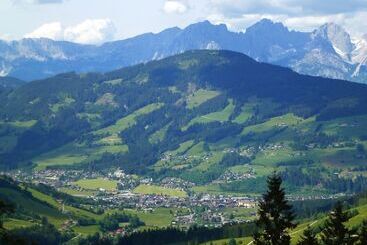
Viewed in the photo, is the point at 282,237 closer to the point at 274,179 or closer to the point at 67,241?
the point at 274,179

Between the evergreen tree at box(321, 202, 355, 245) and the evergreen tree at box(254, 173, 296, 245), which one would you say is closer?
the evergreen tree at box(254, 173, 296, 245)

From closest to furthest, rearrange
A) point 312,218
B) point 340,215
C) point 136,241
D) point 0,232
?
1. point 0,232
2. point 340,215
3. point 136,241
4. point 312,218

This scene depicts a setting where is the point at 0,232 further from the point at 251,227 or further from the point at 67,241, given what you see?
the point at 67,241

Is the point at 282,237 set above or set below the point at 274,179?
below

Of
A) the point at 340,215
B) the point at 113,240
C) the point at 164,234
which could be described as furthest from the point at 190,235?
the point at 340,215

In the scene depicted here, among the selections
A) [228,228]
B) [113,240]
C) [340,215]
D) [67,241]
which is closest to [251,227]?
[228,228]

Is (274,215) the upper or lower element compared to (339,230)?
upper

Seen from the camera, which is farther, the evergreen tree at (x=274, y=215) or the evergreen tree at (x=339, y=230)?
the evergreen tree at (x=339, y=230)

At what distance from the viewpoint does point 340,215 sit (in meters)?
42.6

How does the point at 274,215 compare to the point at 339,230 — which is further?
the point at 339,230

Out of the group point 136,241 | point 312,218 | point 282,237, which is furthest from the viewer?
point 312,218

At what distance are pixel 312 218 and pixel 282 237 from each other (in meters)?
159

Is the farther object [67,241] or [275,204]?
[67,241]

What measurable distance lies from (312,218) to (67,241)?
7300 centimetres
